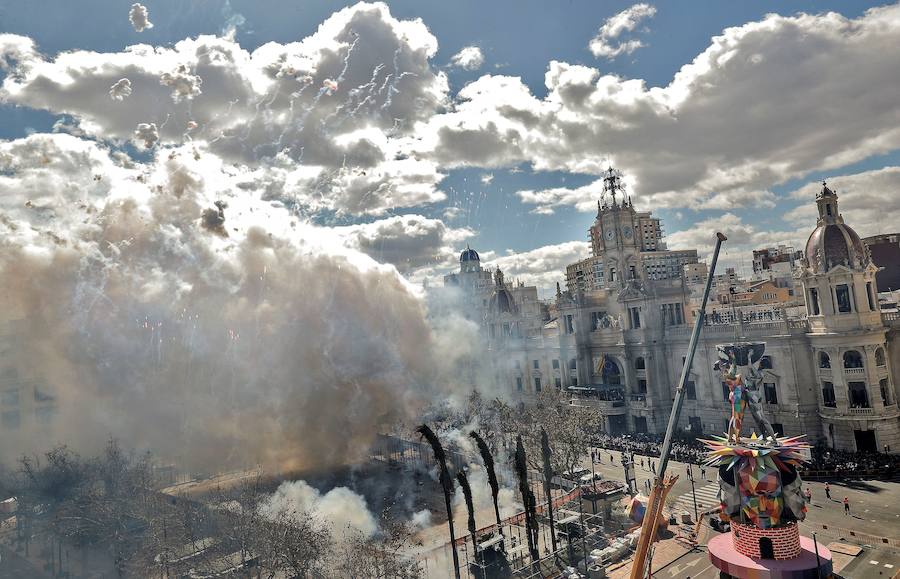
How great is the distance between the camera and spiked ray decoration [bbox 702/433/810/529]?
2631cm

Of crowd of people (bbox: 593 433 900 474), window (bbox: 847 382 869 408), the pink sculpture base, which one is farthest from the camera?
window (bbox: 847 382 869 408)

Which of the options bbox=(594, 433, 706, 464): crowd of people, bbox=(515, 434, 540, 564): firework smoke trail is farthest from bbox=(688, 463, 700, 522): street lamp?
bbox=(515, 434, 540, 564): firework smoke trail

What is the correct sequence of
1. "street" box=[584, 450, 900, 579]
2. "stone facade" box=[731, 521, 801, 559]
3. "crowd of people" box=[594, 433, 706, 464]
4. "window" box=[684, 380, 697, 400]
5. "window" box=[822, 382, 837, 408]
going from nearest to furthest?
"stone facade" box=[731, 521, 801, 559] → "street" box=[584, 450, 900, 579] → "window" box=[822, 382, 837, 408] → "crowd of people" box=[594, 433, 706, 464] → "window" box=[684, 380, 697, 400]

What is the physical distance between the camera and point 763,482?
26625mm

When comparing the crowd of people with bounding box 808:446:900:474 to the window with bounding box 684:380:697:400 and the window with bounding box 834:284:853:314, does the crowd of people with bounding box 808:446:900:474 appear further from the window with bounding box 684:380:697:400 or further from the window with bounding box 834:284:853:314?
the window with bounding box 684:380:697:400

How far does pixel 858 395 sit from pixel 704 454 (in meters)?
14.6

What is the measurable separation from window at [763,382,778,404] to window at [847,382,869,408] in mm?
6919

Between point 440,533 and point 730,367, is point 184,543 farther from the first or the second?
point 730,367

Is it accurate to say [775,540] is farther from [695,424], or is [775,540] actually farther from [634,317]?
[634,317]

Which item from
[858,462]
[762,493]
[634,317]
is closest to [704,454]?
[858,462]

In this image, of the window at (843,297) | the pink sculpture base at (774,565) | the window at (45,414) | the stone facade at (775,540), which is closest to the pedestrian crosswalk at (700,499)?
the pink sculpture base at (774,565)

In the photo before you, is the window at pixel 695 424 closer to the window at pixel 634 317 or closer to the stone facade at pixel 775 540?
the window at pixel 634 317

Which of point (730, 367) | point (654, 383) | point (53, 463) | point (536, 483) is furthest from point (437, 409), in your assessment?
point (730, 367)

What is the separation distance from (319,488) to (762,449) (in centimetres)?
3789
